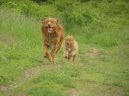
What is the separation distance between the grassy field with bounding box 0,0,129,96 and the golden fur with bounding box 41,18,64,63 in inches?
12.6

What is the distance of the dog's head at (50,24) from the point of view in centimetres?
1337

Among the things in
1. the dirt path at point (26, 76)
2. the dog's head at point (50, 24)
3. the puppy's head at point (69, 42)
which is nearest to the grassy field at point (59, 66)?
the dirt path at point (26, 76)

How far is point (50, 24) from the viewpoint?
13.4 m

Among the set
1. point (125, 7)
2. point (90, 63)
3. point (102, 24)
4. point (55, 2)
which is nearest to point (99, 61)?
point (90, 63)

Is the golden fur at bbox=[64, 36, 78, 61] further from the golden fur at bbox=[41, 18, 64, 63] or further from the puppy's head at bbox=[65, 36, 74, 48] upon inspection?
the golden fur at bbox=[41, 18, 64, 63]

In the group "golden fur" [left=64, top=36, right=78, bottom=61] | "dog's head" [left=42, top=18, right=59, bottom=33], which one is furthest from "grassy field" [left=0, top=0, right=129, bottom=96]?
"dog's head" [left=42, top=18, right=59, bottom=33]

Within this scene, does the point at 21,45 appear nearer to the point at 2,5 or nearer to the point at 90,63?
the point at 90,63

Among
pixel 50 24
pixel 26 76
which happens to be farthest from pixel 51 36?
pixel 26 76

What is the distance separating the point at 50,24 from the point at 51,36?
0.55m

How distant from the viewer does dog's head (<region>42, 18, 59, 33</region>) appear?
43.9 feet

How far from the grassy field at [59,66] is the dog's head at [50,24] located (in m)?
0.92

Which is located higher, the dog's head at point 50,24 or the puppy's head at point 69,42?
the dog's head at point 50,24

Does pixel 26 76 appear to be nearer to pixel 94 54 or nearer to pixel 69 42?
pixel 69 42

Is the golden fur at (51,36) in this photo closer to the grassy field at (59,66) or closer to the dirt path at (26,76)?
the grassy field at (59,66)
